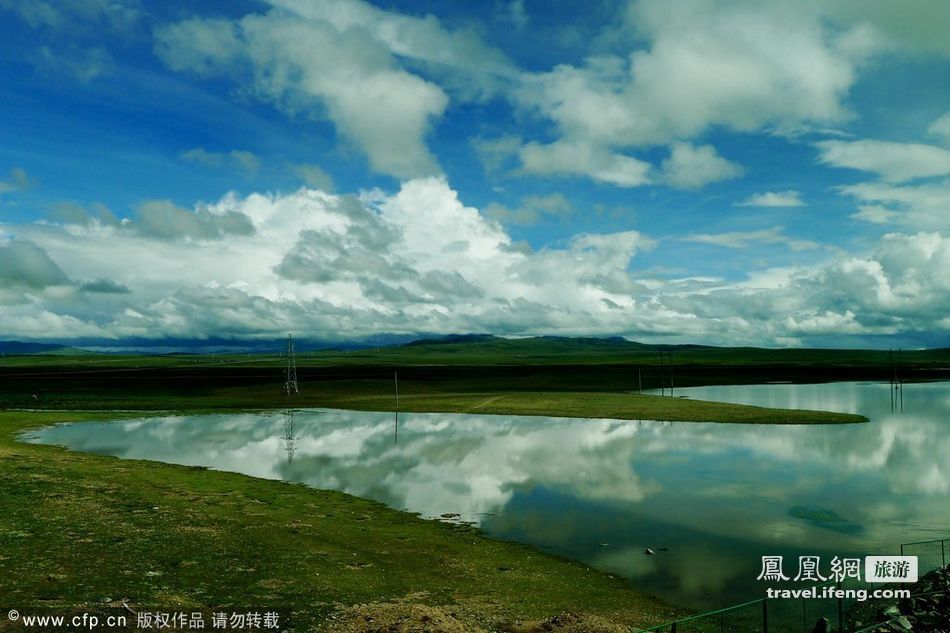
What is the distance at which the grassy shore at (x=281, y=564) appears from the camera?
21.5m

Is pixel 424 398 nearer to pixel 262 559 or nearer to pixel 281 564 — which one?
Result: pixel 262 559

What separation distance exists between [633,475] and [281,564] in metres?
33.1

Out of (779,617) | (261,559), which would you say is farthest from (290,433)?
(779,617)

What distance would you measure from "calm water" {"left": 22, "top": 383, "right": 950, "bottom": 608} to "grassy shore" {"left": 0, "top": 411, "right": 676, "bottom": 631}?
3.65 meters

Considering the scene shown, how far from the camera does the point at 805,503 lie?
41.4 meters

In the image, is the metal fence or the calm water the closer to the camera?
the metal fence

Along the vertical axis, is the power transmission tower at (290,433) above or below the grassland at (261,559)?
below

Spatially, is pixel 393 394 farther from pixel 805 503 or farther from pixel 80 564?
pixel 80 564

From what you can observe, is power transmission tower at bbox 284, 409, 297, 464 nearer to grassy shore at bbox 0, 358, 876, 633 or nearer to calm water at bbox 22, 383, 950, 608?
calm water at bbox 22, 383, 950, 608

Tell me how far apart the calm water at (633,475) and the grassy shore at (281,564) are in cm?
365

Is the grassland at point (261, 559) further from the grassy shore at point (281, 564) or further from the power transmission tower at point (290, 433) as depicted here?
the power transmission tower at point (290, 433)

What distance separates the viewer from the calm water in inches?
1278

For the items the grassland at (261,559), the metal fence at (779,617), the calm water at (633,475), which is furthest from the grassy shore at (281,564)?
the calm water at (633,475)

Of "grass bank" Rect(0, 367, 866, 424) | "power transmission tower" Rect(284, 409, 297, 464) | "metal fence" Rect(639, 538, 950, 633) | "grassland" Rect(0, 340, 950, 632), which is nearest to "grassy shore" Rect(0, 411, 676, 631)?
"grassland" Rect(0, 340, 950, 632)
